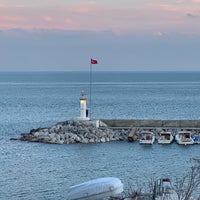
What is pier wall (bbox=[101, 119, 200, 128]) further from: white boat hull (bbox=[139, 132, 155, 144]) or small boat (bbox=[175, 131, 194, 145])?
white boat hull (bbox=[139, 132, 155, 144])

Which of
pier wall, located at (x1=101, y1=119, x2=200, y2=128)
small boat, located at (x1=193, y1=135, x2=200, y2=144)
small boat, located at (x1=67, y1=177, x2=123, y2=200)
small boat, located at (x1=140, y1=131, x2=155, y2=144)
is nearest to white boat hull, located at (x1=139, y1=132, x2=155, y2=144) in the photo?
small boat, located at (x1=140, y1=131, x2=155, y2=144)

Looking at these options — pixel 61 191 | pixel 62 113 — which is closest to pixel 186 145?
pixel 61 191

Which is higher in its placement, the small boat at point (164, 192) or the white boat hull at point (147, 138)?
the small boat at point (164, 192)

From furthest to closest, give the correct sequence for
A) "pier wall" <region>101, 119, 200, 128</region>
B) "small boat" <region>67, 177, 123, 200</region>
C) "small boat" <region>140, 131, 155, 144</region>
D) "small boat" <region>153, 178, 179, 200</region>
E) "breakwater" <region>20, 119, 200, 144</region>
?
"pier wall" <region>101, 119, 200, 128</region>, "breakwater" <region>20, 119, 200, 144</region>, "small boat" <region>140, 131, 155, 144</region>, "small boat" <region>67, 177, 123, 200</region>, "small boat" <region>153, 178, 179, 200</region>

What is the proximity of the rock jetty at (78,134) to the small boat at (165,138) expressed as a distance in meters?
2.66

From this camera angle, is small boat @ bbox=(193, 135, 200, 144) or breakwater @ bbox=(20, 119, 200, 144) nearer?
small boat @ bbox=(193, 135, 200, 144)

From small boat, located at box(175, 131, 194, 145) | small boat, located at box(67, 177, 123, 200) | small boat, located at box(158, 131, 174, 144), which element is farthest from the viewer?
small boat, located at box(158, 131, 174, 144)

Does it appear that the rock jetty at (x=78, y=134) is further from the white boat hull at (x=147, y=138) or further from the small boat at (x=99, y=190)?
the small boat at (x=99, y=190)

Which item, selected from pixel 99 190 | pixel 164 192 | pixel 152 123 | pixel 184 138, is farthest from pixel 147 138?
pixel 164 192

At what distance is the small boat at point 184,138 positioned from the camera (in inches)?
1725

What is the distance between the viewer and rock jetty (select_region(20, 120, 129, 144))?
44.5 meters

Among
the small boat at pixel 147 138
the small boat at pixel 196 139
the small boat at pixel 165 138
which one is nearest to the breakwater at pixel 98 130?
the small boat at pixel 147 138

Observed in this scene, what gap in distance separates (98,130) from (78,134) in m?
1.61

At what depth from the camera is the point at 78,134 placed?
45.4 m
